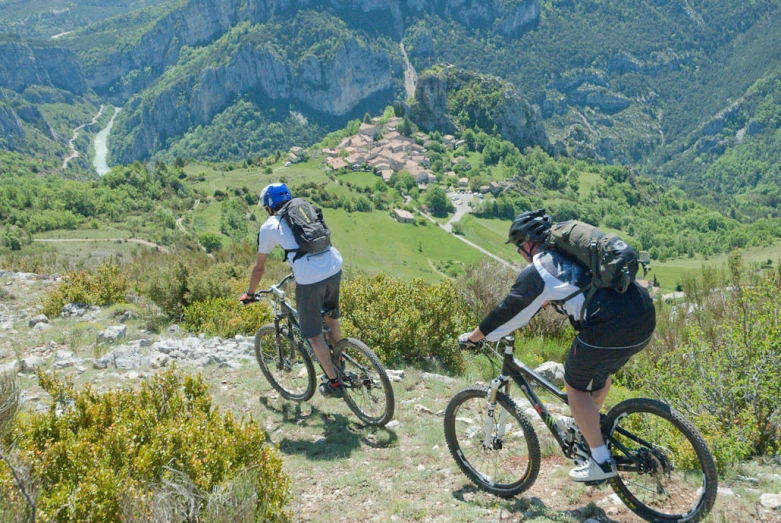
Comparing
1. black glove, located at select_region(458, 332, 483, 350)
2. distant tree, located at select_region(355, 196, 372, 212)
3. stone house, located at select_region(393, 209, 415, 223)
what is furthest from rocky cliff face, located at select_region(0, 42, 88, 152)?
black glove, located at select_region(458, 332, 483, 350)

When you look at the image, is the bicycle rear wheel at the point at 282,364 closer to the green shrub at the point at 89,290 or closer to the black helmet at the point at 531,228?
the black helmet at the point at 531,228

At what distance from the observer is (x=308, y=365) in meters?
5.54

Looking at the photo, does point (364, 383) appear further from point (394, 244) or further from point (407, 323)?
point (394, 244)

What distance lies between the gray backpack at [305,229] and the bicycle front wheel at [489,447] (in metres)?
1.82

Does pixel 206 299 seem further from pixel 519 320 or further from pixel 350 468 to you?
pixel 519 320

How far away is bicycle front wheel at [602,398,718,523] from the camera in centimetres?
322

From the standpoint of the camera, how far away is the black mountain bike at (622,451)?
3.30m

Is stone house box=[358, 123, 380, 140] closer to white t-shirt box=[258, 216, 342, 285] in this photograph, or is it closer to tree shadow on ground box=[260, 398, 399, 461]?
tree shadow on ground box=[260, 398, 399, 461]

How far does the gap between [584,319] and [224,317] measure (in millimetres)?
6638

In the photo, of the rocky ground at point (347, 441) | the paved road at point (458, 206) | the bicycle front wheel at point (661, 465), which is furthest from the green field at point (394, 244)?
the bicycle front wheel at point (661, 465)

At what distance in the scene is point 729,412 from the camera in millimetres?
4680

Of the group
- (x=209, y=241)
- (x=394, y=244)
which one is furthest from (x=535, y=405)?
(x=394, y=244)

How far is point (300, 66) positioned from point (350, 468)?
189 meters

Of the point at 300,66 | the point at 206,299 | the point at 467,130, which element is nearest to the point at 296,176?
the point at 467,130
